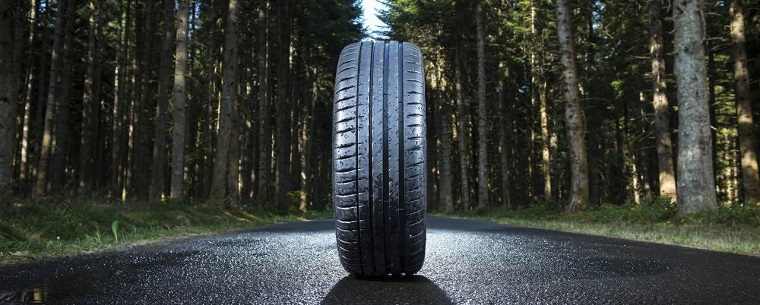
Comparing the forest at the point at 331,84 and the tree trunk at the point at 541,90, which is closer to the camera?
the forest at the point at 331,84

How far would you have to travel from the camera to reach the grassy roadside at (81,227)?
5.42 metres

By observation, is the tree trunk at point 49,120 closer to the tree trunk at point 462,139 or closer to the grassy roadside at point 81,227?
the grassy roadside at point 81,227

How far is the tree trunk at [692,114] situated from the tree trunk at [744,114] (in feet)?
24.8

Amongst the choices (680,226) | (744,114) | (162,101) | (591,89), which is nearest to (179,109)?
(162,101)

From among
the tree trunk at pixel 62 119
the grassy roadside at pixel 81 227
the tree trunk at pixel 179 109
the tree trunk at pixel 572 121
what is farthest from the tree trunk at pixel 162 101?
the tree trunk at pixel 572 121

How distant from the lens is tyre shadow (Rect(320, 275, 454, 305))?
2.69m

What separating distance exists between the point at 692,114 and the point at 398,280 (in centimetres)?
874

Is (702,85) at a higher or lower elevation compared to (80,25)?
lower

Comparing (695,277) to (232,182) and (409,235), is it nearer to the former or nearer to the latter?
(409,235)

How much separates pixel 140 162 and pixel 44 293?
18.5 metres

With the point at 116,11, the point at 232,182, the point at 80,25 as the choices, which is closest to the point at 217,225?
the point at 232,182

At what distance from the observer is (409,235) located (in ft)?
10.8

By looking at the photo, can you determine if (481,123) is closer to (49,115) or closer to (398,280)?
(49,115)

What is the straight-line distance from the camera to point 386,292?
2.96 metres
